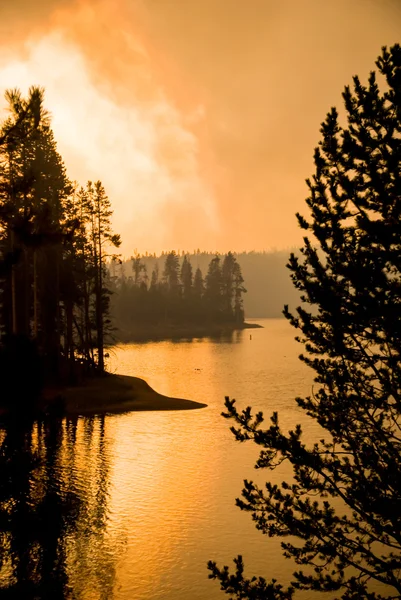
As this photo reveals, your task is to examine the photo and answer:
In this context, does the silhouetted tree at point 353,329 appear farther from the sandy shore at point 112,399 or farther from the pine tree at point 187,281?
the pine tree at point 187,281

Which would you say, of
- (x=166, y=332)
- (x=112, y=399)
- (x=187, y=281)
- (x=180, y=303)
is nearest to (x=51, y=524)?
(x=112, y=399)

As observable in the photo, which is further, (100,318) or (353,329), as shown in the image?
(100,318)

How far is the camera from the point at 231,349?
9162 centimetres

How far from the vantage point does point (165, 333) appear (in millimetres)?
127062

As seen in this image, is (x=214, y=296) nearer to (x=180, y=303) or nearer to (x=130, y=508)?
(x=180, y=303)

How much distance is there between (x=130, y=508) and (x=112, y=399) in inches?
817

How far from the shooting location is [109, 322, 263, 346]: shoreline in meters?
119

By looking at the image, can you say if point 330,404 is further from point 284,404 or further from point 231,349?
point 231,349

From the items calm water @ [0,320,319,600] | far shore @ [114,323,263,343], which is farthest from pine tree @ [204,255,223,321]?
calm water @ [0,320,319,600]

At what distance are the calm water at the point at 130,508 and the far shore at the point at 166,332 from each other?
80.1 m

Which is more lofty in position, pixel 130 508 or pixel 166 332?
pixel 166 332

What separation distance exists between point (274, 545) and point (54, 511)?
7.97 meters

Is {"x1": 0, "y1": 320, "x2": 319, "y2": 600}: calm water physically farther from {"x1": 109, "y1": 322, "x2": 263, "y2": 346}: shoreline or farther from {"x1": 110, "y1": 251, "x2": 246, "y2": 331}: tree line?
{"x1": 110, "y1": 251, "x2": 246, "y2": 331}: tree line

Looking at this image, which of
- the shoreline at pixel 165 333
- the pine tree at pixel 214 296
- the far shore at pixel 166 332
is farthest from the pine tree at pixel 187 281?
the shoreline at pixel 165 333
